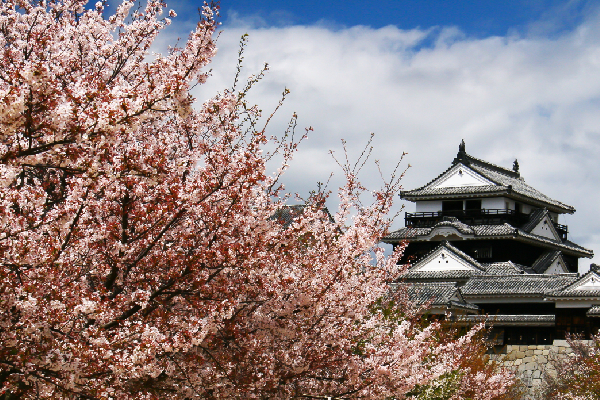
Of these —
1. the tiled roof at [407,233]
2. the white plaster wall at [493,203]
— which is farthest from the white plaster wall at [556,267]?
the tiled roof at [407,233]

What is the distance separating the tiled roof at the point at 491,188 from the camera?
45.1 metres

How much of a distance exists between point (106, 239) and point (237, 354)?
177cm

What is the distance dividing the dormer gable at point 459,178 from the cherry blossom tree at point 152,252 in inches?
1522

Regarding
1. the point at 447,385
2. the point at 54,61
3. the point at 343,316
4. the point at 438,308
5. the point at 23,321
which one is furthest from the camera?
the point at 438,308

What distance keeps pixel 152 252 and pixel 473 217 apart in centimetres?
4118

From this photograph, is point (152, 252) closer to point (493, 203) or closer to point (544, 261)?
point (544, 261)

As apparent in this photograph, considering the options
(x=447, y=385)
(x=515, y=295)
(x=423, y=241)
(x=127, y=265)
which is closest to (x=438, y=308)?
(x=515, y=295)

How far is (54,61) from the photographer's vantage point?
28.7ft

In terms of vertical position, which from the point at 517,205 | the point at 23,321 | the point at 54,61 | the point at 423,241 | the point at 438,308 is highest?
the point at 517,205

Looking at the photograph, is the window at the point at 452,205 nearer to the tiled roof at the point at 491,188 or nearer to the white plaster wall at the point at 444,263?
the tiled roof at the point at 491,188

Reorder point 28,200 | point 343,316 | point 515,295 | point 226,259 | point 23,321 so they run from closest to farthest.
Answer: point 23,321 < point 28,200 < point 226,259 < point 343,316 < point 515,295

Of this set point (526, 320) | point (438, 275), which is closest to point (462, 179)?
point (438, 275)

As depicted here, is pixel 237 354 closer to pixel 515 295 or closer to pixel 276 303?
pixel 276 303

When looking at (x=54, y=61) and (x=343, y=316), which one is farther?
(x=54, y=61)
